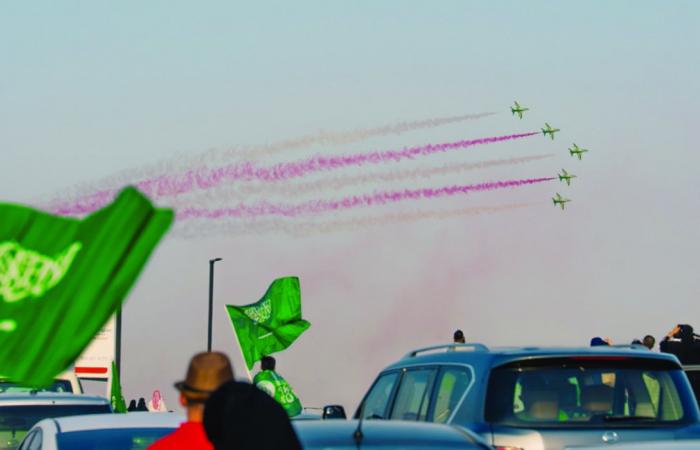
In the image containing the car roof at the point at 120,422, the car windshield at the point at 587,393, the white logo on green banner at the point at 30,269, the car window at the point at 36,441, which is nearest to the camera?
the white logo on green banner at the point at 30,269

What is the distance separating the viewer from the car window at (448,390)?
12.0 m

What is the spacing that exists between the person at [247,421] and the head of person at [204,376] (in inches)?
18.1

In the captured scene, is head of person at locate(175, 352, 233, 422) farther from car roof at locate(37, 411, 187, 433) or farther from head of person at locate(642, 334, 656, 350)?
head of person at locate(642, 334, 656, 350)

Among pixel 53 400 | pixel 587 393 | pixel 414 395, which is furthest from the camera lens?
pixel 53 400

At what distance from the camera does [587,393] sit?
11867 millimetres

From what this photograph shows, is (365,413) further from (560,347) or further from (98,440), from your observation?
(98,440)

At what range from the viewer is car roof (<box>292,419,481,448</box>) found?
8.55 metres

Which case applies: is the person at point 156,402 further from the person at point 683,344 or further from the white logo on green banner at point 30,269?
the white logo on green banner at point 30,269

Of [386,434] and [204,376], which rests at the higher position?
[204,376]

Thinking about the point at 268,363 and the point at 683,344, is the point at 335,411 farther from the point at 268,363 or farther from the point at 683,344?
the point at 683,344

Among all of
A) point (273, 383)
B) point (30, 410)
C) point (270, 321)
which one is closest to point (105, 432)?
point (30, 410)

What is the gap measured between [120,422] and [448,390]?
8.41ft

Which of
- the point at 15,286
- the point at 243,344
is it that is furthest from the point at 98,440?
the point at 243,344

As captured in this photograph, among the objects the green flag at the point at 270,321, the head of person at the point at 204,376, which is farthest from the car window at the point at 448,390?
the green flag at the point at 270,321
